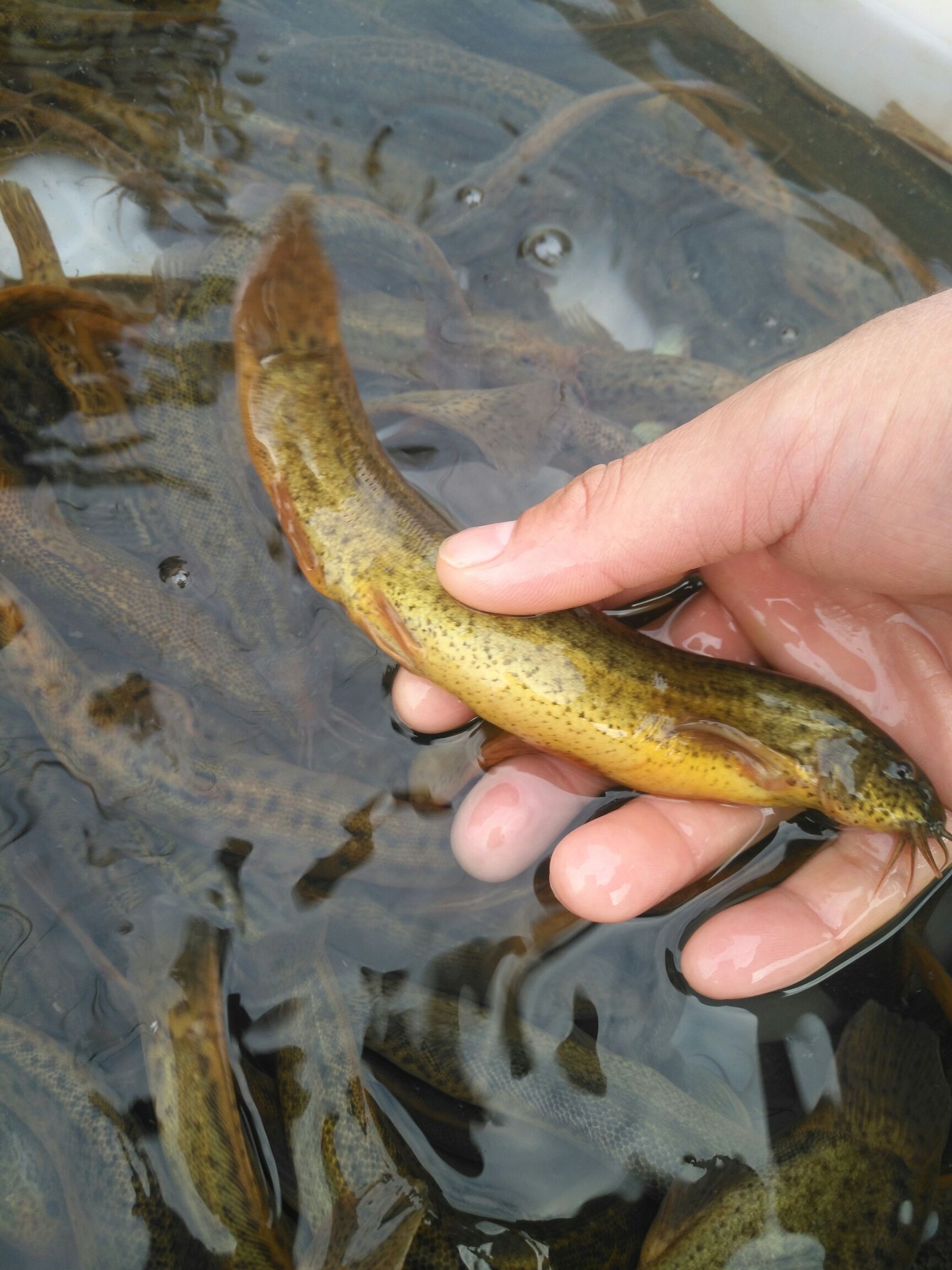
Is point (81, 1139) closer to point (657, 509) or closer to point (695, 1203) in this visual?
point (695, 1203)

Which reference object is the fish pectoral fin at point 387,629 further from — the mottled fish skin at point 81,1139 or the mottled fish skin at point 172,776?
the mottled fish skin at point 81,1139

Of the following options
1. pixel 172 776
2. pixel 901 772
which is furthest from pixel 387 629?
pixel 901 772

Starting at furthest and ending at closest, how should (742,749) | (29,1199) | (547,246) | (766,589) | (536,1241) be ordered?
(547,246), (766,589), (742,749), (536,1241), (29,1199)

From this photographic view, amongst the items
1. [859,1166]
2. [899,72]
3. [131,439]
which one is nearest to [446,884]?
[859,1166]

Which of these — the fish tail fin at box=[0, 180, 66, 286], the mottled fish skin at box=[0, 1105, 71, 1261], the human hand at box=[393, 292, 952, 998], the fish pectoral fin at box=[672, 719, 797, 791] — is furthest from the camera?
the fish tail fin at box=[0, 180, 66, 286]

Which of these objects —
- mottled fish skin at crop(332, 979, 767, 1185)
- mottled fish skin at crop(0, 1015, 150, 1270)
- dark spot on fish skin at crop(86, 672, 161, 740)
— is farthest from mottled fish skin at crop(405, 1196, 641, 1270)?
dark spot on fish skin at crop(86, 672, 161, 740)

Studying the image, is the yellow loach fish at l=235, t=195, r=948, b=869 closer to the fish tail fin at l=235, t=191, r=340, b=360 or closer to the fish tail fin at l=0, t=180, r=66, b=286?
the fish tail fin at l=235, t=191, r=340, b=360
